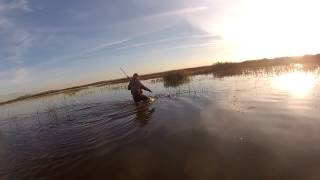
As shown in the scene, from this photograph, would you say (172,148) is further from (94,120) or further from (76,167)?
(94,120)

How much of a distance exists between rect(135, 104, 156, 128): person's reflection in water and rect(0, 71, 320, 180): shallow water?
2.2 inches

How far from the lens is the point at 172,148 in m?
9.06

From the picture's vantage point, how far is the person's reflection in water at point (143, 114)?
44.7 feet

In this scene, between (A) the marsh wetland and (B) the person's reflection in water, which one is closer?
(A) the marsh wetland

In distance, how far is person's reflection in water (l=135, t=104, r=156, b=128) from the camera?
13620 millimetres

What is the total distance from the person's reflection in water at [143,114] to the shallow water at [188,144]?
0.06 m

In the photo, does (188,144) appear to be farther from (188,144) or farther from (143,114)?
(143,114)

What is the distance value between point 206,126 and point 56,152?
478 cm

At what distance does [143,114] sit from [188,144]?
659 cm

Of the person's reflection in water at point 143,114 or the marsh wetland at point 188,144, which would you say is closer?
the marsh wetland at point 188,144

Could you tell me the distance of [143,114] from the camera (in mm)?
15617

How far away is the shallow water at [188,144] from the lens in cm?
712

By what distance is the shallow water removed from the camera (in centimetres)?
712

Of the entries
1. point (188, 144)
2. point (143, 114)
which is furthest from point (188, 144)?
point (143, 114)
